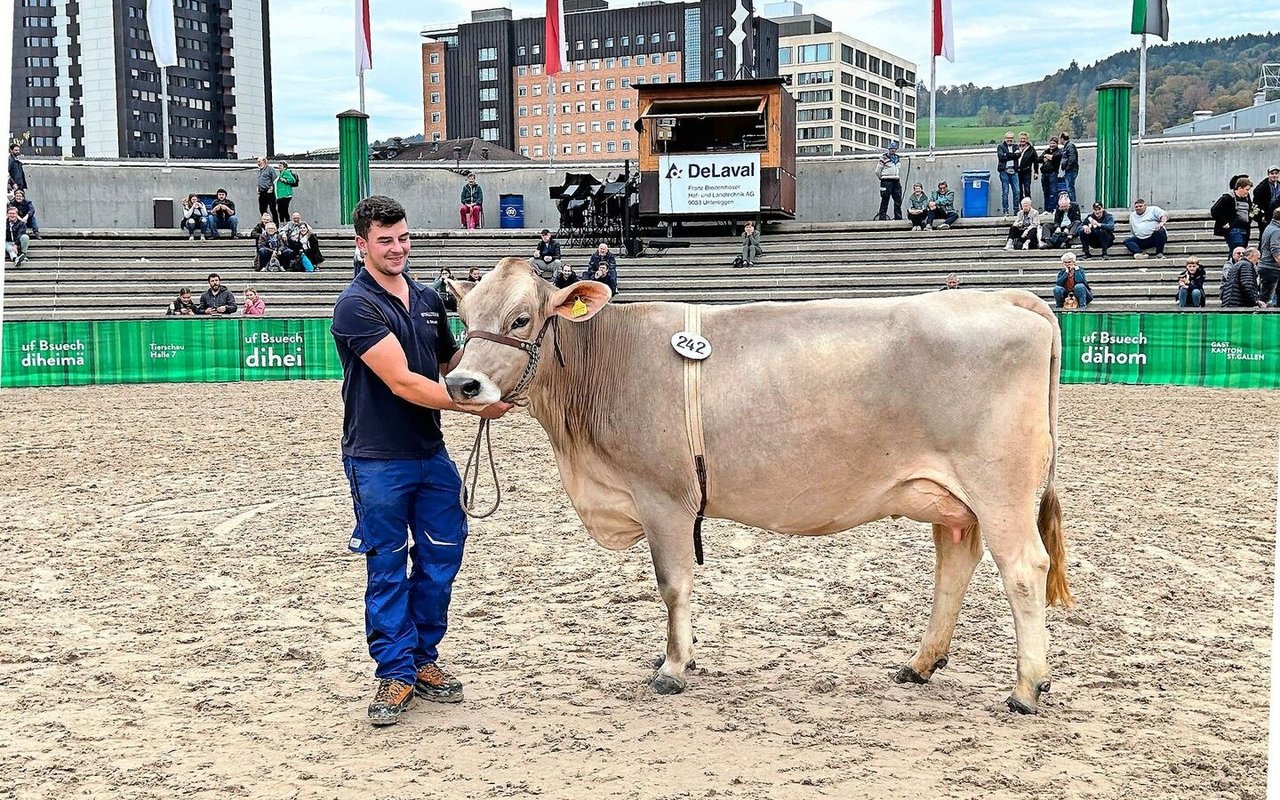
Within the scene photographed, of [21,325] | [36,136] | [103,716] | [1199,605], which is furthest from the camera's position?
[36,136]

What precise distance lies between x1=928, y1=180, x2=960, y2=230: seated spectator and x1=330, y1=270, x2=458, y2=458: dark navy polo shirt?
24222 mm

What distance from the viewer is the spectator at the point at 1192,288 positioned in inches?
760

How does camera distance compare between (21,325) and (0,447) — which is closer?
(0,447)

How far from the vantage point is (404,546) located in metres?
5.14

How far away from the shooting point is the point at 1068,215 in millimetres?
24750

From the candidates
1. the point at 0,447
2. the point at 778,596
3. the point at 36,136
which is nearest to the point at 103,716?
the point at 778,596

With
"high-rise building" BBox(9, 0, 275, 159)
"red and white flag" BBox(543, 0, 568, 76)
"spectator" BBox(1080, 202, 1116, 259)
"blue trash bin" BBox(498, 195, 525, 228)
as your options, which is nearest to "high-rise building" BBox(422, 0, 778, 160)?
"high-rise building" BBox(9, 0, 275, 159)

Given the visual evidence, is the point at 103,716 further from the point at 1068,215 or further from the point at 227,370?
the point at 1068,215

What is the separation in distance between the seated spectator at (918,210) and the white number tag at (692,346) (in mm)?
23750

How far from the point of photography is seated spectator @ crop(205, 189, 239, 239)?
29.5 metres

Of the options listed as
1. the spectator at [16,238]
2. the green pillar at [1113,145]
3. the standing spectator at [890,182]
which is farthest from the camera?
the standing spectator at [890,182]

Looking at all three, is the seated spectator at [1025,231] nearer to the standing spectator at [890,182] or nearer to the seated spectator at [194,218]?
the standing spectator at [890,182]

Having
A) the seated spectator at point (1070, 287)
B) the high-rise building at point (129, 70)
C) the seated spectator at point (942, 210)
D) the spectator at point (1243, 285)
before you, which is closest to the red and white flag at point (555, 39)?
the seated spectator at point (942, 210)

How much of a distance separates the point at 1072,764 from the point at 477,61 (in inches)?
5097
